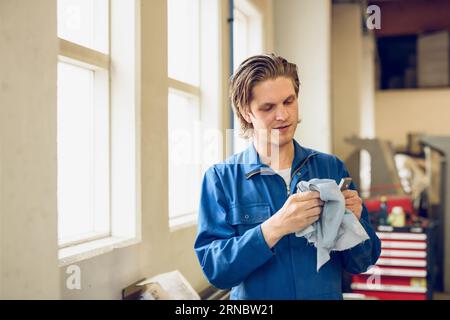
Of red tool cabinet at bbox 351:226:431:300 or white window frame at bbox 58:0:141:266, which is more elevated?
white window frame at bbox 58:0:141:266

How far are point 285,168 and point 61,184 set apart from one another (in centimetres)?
68

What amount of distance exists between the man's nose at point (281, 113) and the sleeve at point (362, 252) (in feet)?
0.69

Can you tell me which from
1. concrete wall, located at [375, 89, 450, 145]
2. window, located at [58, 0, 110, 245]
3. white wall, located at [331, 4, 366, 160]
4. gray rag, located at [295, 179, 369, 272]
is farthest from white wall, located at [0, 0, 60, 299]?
concrete wall, located at [375, 89, 450, 145]

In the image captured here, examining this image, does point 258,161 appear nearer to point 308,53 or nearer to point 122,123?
point 308,53

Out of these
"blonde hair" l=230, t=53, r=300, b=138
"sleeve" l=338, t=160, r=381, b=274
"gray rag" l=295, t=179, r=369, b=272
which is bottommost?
"sleeve" l=338, t=160, r=381, b=274

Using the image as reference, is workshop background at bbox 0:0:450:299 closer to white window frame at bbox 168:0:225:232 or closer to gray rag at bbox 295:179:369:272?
white window frame at bbox 168:0:225:232

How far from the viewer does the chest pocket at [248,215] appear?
1.03 meters

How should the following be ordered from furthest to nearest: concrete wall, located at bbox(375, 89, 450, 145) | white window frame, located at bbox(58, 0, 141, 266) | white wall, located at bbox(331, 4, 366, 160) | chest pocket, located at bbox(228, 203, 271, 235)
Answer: concrete wall, located at bbox(375, 89, 450, 145), white wall, located at bbox(331, 4, 366, 160), white window frame, located at bbox(58, 0, 141, 266), chest pocket, located at bbox(228, 203, 271, 235)

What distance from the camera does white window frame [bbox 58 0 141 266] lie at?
1.57 metres

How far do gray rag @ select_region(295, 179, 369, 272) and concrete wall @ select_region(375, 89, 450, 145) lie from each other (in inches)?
267

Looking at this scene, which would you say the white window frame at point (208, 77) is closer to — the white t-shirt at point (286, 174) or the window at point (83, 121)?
the window at point (83, 121)

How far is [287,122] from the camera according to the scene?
0.96 m

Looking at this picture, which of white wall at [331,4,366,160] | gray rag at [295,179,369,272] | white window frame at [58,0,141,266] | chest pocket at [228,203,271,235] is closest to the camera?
gray rag at [295,179,369,272]


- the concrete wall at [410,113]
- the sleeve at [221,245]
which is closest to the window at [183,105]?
the sleeve at [221,245]
